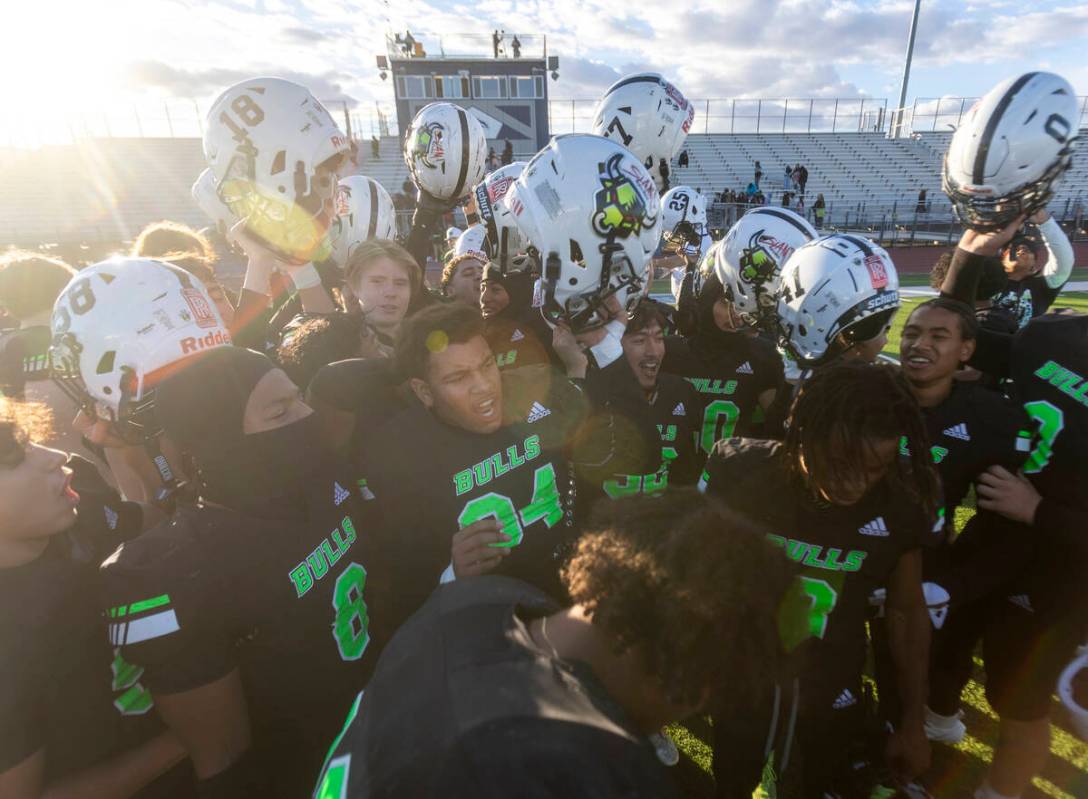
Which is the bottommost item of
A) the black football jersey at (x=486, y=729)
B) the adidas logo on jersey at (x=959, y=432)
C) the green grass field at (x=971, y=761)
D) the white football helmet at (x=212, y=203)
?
the green grass field at (x=971, y=761)

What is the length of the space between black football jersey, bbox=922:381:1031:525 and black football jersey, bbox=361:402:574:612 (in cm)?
187

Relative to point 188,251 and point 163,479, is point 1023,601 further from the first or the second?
point 188,251

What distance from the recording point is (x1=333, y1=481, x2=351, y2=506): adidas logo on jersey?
2088 millimetres

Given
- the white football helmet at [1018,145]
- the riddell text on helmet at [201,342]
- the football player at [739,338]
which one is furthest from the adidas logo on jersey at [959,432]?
the riddell text on helmet at [201,342]

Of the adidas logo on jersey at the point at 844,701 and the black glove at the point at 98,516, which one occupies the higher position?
the black glove at the point at 98,516

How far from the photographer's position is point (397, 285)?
3408 millimetres

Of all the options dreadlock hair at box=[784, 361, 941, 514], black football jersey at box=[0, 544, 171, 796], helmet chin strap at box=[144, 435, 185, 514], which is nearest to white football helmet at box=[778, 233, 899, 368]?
dreadlock hair at box=[784, 361, 941, 514]

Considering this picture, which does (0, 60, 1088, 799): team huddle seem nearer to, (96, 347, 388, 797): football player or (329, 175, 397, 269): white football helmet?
(96, 347, 388, 797): football player

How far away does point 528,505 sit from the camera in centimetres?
244

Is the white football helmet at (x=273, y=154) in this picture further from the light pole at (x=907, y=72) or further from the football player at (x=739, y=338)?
the light pole at (x=907, y=72)

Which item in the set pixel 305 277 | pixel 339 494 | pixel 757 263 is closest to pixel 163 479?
pixel 339 494

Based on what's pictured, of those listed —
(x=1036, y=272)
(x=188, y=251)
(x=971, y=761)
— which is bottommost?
(x=971, y=761)

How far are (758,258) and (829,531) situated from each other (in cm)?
200

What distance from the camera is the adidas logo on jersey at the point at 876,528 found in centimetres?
217
